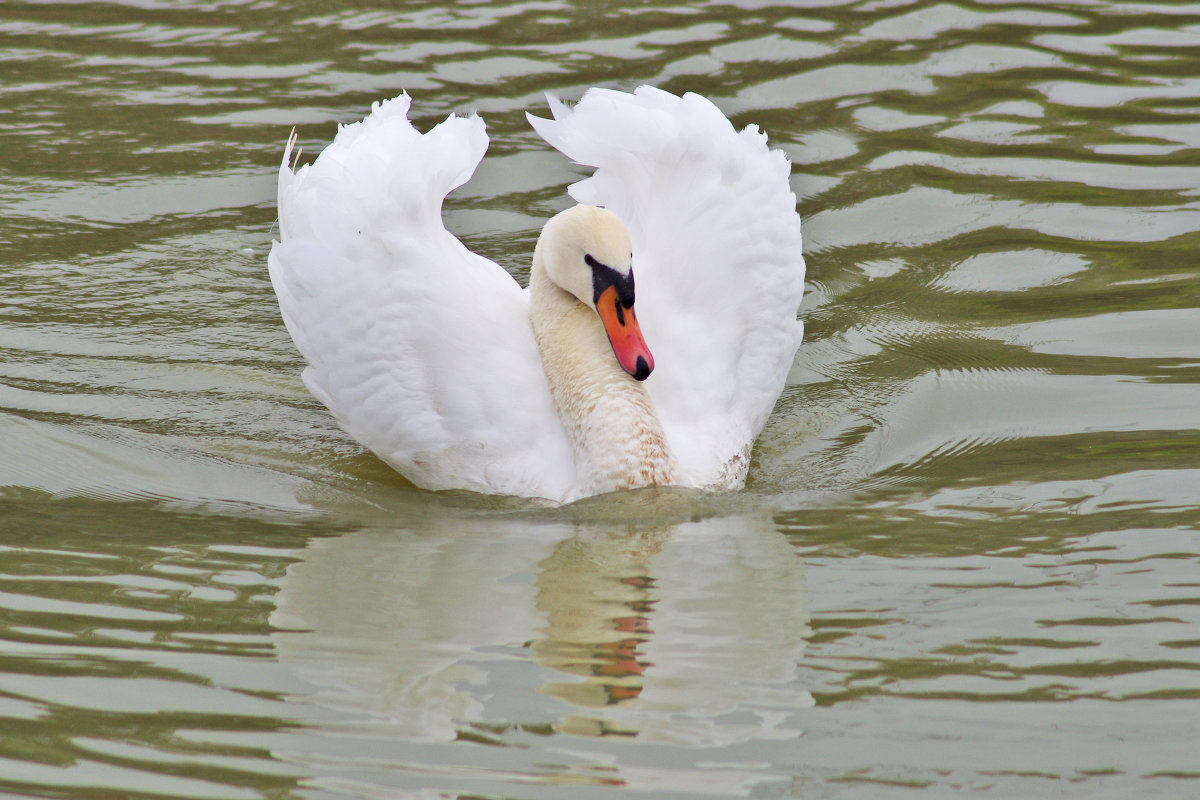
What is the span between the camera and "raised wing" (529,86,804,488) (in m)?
5.99

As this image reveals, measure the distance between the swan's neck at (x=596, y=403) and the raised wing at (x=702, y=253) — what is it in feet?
0.65

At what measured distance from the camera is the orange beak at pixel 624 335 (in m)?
5.69

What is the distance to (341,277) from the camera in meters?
5.99

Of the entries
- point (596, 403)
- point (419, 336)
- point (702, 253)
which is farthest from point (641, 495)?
point (702, 253)

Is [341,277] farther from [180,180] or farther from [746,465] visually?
[180,180]

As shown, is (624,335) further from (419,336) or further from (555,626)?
(555,626)

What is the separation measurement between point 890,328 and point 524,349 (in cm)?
212

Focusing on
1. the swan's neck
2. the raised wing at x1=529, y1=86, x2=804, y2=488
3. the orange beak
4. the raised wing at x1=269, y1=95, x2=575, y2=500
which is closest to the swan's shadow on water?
the swan's neck

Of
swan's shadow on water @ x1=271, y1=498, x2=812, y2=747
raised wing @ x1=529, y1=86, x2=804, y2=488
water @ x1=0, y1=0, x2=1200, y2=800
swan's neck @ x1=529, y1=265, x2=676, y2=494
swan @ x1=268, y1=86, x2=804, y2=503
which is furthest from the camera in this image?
raised wing @ x1=529, y1=86, x2=804, y2=488

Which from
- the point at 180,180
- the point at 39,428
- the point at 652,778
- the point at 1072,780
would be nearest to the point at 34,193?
the point at 180,180

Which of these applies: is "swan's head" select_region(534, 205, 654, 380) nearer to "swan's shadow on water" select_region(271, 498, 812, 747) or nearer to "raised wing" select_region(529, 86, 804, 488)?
→ "raised wing" select_region(529, 86, 804, 488)

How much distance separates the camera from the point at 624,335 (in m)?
5.77

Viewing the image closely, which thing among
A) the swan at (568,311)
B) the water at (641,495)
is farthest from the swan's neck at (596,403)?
the water at (641,495)

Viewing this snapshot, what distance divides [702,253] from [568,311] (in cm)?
58
